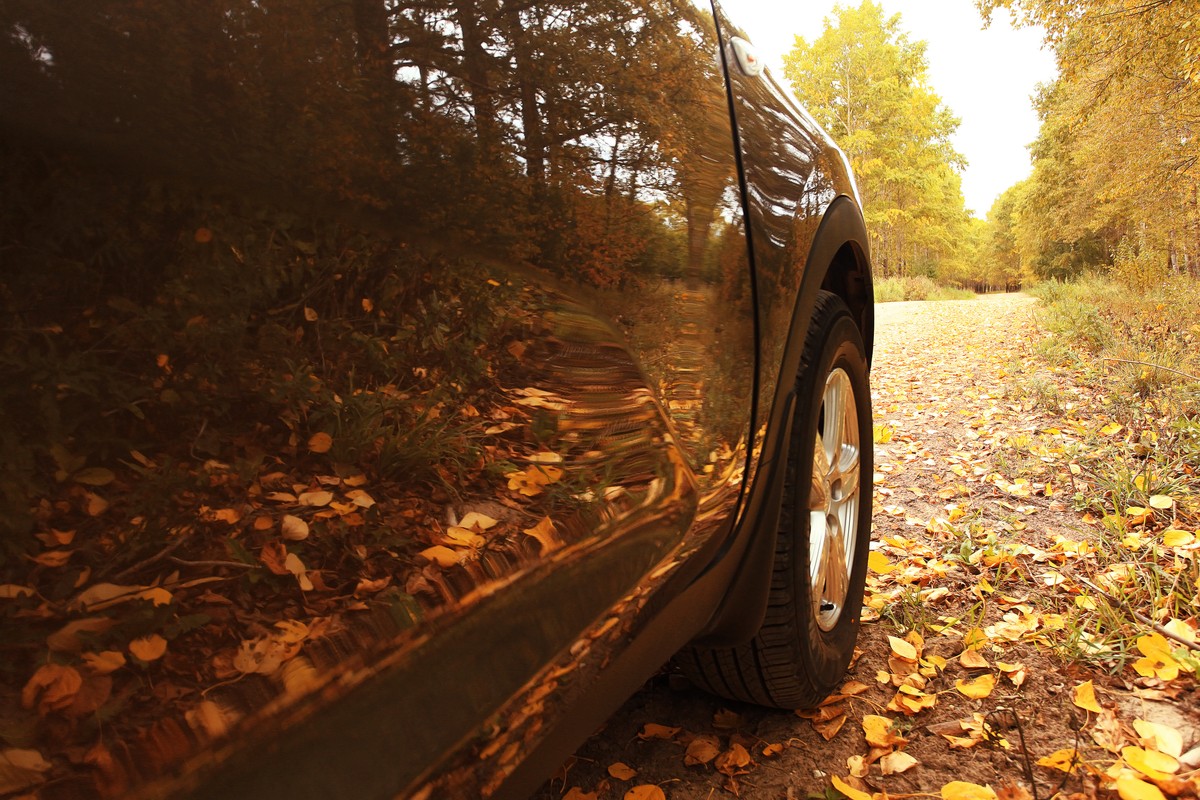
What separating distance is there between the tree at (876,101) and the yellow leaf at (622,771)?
22.2 metres

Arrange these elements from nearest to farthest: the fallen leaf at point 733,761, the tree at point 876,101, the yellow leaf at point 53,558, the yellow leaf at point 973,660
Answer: the yellow leaf at point 53,558 → the fallen leaf at point 733,761 → the yellow leaf at point 973,660 → the tree at point 876,101

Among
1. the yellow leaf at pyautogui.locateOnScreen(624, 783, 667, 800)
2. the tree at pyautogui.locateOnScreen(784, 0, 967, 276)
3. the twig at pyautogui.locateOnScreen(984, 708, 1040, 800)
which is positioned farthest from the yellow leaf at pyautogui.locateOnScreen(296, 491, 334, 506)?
the tree at pyautogui.locateOnScreen(784, 0, 967, 276)

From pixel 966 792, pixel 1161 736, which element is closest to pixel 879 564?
pixel 1161 736

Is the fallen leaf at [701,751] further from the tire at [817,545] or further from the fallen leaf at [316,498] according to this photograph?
Answer: the fallen leaf at [316,498]

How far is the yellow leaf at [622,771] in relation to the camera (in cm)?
180

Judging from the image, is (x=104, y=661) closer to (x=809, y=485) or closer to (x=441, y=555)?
(x=441, y=555)

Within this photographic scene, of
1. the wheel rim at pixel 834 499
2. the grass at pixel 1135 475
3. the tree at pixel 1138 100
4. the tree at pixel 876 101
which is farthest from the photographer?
the tree at pixel 876 101

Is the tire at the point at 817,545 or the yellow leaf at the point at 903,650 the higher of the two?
the tire at the point at 817,545

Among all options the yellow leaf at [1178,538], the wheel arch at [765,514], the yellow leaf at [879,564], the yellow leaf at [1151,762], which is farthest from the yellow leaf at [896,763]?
the yellow leaf at [1178,538]

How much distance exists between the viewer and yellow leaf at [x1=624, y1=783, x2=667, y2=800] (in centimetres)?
168

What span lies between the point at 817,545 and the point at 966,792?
0.64 metres

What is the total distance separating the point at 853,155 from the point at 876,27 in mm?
3991

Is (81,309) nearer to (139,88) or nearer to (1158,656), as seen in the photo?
(139,88)

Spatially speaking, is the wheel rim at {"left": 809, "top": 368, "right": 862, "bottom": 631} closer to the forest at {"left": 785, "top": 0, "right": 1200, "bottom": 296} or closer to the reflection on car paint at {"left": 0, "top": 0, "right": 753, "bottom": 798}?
the reflection on car paint at {"left": 0, "top": 0, "right": 753, "bottom": 798}
